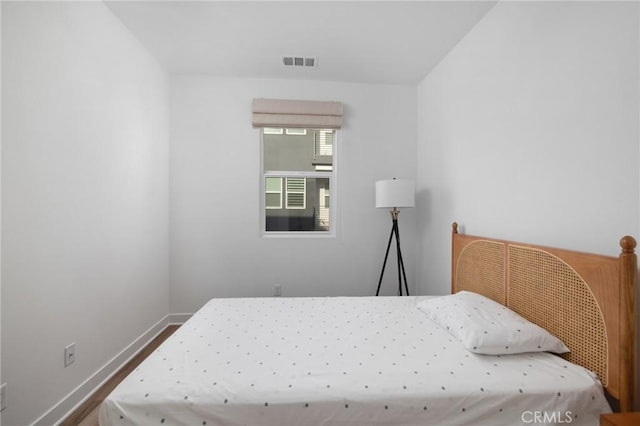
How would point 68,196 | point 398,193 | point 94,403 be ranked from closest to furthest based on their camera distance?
point 68,196, point 94,403, point 398,193

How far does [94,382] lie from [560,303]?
2.86m

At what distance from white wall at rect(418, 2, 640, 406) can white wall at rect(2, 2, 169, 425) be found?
8.99 ft

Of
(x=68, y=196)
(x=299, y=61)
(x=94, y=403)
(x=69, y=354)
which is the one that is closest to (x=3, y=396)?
(x=69, y=354)

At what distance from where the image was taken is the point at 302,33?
2322 millimetres

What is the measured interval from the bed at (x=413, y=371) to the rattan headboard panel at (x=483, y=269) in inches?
8.1

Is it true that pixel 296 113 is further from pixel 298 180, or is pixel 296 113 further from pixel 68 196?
pixel 68 196

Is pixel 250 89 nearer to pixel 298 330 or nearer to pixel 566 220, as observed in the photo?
pixel 298 330

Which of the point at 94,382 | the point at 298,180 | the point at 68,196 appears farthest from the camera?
the point at 298,180

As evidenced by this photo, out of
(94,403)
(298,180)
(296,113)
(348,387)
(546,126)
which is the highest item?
(296,113)

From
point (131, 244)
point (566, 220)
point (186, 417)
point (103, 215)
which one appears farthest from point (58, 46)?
point (566, 220)

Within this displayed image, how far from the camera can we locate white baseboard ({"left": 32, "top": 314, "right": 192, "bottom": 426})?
5.29 feet

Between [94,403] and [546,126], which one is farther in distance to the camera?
[94,403]

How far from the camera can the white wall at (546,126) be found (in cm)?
122

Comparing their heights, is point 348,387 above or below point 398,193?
below
